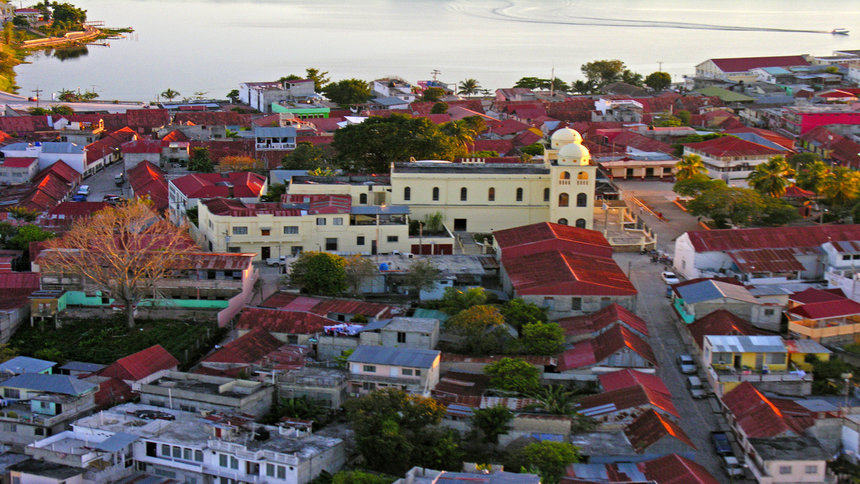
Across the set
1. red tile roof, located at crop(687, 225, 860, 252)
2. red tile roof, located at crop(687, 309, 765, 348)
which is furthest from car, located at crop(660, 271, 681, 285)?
red tile roof, located at crop(687, 309, 765, 348)

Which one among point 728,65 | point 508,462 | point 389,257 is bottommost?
point 508,462

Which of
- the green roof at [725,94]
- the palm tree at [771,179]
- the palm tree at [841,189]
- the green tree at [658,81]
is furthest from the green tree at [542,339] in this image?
the green tree at [658,81]

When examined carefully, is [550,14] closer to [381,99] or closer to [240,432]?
[381,99]

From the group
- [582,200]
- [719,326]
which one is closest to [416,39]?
[582,200]

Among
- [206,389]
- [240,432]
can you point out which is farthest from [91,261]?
[240,432]

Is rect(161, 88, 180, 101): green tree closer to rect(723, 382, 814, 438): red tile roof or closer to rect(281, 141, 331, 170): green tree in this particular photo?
rect(281, 141, 331, 170): green tree

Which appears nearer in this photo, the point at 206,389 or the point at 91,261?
the point at 206,389

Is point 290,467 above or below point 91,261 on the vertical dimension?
below
